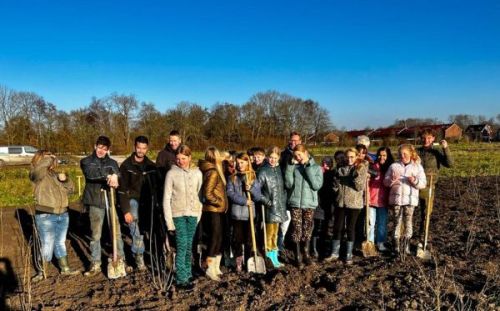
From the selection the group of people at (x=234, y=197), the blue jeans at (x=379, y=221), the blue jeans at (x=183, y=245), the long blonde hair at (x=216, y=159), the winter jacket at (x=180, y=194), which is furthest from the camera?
the blue jeans at (x=379, y=221)

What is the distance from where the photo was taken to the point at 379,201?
5730 mm

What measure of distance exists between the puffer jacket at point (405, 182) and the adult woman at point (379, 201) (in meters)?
0.22

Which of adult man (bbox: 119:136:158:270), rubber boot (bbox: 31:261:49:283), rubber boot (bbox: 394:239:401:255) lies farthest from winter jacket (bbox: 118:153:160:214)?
rubber boot (bbox: 394:239:401:255)

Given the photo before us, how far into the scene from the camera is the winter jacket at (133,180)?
5.14 m

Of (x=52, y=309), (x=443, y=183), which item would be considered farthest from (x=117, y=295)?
(x=443, y=183)

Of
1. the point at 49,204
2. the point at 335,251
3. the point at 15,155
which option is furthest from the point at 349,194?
the point at 15,155

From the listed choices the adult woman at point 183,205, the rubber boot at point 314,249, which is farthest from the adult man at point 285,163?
the adult woman at point 183,205

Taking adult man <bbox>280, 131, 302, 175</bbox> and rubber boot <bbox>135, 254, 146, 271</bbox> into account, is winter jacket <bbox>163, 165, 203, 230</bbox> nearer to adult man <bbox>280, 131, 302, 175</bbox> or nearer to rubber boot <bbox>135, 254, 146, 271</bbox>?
rubber boot <bbox>135, 254, 146, 271</bbox>

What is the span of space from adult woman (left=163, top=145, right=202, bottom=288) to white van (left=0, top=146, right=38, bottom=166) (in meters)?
25.8

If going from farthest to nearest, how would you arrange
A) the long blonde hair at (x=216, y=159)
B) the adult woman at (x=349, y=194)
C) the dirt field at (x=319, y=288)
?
the adult woman at (x=349, y=194) → the long blonde hair at (x=216, y=159) → the dirt field at (x=319, y=288)

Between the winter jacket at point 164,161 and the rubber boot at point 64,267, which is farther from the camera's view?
the winter jacket at point 164,161

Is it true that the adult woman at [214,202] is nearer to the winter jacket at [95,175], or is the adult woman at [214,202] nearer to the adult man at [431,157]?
the winter jacket at [95,175]

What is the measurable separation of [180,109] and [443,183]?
32.0 m

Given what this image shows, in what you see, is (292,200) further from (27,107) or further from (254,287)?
(27,107)
